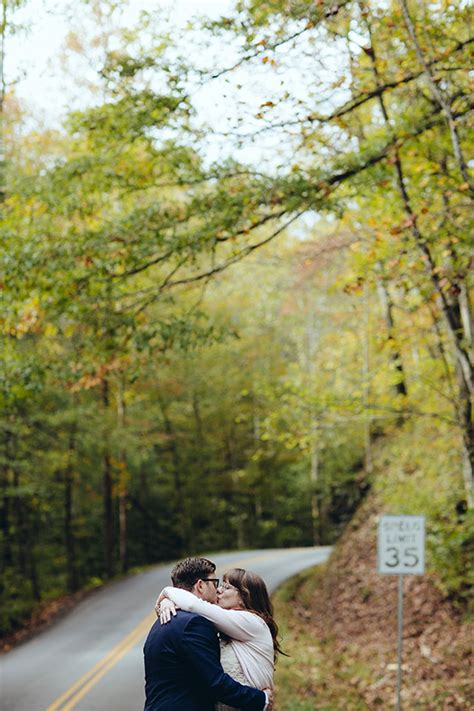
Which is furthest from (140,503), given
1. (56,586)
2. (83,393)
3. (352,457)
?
(83,393)

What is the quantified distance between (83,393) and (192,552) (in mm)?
15198

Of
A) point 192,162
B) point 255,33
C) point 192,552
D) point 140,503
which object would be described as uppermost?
point 255,33

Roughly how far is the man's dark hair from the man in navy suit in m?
0.19

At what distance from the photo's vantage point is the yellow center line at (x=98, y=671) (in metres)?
10.7

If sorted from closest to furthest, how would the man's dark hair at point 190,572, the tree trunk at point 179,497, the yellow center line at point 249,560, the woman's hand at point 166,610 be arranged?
1. the woman's hand at point 166,610
2. the man's dark hair at point 190,572
3. the yellow center line at point 249,560
4. the tree trunk at point 179,497

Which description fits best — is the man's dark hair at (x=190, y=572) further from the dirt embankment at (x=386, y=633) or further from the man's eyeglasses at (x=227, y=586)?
the dirt embankment at (x=386, y=633)

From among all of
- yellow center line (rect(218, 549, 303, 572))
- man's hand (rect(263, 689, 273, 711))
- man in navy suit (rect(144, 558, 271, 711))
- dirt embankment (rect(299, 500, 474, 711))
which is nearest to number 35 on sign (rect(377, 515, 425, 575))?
dirt embankment (rect(299, 500, 474, 711))

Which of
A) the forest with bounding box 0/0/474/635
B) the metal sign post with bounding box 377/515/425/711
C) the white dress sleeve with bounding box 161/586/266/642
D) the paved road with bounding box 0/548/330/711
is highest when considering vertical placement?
the forest with bounding box 0/0/474/635

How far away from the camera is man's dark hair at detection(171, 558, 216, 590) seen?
3918 millimetres

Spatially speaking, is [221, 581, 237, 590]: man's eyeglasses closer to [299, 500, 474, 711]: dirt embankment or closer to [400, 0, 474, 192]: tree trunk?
[400, 0, 474, 192]: tree trunk

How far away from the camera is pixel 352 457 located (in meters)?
33.8

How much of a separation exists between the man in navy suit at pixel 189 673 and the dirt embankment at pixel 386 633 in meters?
7.40

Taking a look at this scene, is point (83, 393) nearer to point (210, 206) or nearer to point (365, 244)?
point (365, 244)

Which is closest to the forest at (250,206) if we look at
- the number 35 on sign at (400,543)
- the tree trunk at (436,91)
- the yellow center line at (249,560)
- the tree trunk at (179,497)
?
the tree trunk at (436,91)
